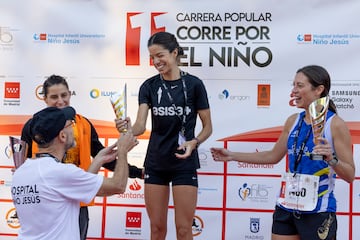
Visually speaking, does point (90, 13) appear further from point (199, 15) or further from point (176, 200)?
point (176, 200)

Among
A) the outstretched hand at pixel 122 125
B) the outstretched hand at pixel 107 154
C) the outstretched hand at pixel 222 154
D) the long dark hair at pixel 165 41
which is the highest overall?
the long dark hair at pixel 165 41

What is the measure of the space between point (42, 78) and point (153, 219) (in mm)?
1873

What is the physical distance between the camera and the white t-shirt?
2.36 m

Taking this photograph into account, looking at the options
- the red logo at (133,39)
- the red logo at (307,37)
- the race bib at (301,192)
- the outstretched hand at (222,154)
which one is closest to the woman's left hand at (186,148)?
the outstretched hand at (222,154)

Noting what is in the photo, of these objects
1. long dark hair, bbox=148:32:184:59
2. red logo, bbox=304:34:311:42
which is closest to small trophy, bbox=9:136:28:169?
long dark hair, bbox=148:32:184:59

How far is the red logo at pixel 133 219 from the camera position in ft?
15.9

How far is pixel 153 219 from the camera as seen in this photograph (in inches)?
150

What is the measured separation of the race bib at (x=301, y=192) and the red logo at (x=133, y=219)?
2066 millimetres

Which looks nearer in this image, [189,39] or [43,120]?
[43,120]

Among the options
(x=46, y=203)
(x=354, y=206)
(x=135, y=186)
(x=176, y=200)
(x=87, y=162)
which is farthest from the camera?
(x=135, y=186)

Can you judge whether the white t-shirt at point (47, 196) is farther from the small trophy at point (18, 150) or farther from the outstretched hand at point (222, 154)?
the outstretched hand at point (222, 154)

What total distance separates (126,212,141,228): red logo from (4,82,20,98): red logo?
4.83ft

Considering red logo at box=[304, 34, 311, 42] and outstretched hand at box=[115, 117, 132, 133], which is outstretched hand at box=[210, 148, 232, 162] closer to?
outstretched hand at box=[115, 117, 132, 133]

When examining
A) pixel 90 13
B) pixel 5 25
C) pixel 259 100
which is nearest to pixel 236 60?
pixel 259 100
